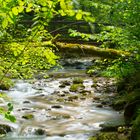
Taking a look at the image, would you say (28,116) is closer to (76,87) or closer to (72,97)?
(72,97)

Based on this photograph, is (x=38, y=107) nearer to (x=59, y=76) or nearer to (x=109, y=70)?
(x=109, y=70)

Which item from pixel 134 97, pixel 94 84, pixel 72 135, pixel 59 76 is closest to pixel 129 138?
pixel 72 135

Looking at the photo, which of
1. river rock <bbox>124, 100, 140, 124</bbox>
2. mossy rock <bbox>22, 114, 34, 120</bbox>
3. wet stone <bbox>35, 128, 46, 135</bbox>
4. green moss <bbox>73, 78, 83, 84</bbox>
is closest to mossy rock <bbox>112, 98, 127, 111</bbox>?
river rock <bbox>124, 100, 140, 124</bbox>

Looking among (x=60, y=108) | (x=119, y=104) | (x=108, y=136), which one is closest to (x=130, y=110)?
(x=119, y=104)

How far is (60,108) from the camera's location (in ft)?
38.9

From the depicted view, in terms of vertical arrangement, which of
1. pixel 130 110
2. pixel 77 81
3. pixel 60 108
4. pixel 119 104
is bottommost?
pixel 77 81

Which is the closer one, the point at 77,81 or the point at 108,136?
the point at 108,136

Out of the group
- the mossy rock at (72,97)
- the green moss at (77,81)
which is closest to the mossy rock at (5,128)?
the mossy rock at (72,97)

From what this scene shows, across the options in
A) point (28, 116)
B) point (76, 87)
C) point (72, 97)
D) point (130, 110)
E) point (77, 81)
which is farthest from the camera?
point (77, 81)

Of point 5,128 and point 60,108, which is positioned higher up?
point 5,128

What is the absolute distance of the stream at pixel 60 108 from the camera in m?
9.33

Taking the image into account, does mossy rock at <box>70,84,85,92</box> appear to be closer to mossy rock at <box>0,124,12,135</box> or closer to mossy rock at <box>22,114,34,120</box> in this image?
mossy rock at <box>22,114,34,120</box>

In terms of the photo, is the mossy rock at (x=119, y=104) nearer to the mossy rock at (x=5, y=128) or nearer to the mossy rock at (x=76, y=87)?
the mossy rock at (x=76, y=87)

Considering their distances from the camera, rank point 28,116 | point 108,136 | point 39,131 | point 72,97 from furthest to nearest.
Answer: point 72,97 < point 28,116 < point 39,131 < point 108,136
